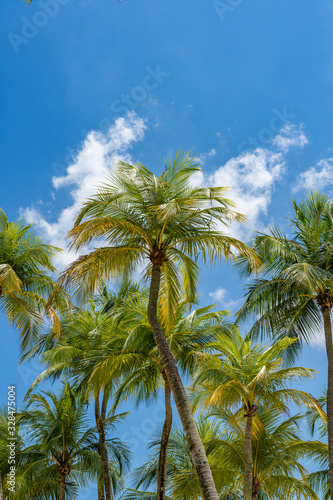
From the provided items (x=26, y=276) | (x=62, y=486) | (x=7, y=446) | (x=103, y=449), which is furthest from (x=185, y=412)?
(x=7, y=446)

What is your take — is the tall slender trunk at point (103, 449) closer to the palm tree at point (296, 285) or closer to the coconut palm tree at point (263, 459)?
the coconut palm tree at point (263, 459)

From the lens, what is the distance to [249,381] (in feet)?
45.8

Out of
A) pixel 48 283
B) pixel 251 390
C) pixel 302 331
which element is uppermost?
pixel 48 283

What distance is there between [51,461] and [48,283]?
→ 324 inches

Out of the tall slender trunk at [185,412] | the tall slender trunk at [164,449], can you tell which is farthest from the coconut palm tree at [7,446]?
the tall slender trunk at [185,412]

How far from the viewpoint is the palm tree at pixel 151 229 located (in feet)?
37.7

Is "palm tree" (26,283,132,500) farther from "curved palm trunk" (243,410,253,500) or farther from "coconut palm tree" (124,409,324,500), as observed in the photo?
"curved palm trunk" (243,410,253,500)

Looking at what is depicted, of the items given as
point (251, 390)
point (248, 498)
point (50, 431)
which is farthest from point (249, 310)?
point (50, 431)

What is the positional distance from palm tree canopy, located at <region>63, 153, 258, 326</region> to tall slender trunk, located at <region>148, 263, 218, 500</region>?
830mm

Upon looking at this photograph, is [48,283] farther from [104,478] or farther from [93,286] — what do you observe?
[104,478]

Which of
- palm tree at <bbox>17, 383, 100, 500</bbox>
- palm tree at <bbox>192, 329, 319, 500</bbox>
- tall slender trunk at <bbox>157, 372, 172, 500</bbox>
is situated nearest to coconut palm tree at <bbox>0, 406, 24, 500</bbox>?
palm tree at <bbox>17, 383, 100, 500</bbox>

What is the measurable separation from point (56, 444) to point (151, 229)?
11.2m

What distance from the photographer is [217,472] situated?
1620 cm

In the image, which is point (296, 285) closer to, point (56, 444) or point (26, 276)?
point (26, 276)
